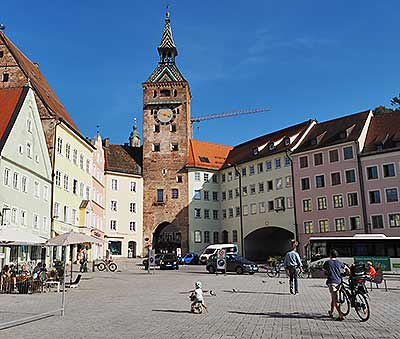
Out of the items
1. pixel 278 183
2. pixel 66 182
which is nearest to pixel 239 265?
pixel 66 182

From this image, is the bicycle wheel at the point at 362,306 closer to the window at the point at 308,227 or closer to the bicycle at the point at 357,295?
the bicycle at the point at 357,295

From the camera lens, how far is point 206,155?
76000 millimetres

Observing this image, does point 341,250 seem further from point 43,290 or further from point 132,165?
point 132,165

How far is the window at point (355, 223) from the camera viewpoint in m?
50.7

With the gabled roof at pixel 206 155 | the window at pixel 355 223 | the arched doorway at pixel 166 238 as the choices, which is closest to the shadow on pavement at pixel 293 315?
the window at pixel 355 223

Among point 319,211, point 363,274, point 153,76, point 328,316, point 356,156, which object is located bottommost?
point 328,316

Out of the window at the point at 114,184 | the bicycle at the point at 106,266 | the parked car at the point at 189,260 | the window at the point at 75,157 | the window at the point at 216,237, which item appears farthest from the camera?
the window at the point at 216,237

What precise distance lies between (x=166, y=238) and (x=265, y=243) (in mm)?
14819

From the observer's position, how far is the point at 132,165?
72.5m

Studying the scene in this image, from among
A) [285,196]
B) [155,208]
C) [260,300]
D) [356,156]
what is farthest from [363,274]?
[155,208]

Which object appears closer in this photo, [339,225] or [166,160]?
[339,225]

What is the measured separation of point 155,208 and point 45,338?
6155 centimetres

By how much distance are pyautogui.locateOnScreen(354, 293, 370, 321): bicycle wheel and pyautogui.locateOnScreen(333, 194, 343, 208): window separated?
4204 centimetres

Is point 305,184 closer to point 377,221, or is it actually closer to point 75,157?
point 377,221
